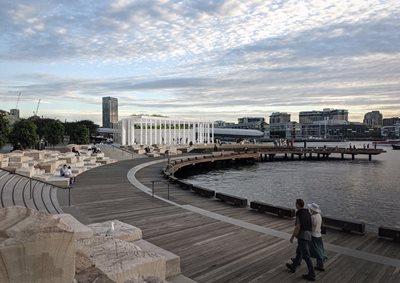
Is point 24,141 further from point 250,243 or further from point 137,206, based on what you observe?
point 250,243

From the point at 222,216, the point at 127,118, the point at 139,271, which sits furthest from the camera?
the point at 127,118

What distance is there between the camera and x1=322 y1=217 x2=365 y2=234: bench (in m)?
12.2

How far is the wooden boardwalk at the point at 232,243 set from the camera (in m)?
8.89

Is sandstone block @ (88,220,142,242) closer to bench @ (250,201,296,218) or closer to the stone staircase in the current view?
the stone staircase

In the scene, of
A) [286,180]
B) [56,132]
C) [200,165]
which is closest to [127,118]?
[56,132]

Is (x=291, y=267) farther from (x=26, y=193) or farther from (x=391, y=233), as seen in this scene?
(x=26, y=193)

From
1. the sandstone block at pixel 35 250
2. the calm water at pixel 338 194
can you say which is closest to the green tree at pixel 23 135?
the calm water at pixel 338 194

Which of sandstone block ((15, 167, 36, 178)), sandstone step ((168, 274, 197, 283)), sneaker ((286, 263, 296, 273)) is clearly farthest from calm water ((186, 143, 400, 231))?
A: sandstone block ((15, 167, 36, 178))

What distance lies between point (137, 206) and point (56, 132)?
4912 cm

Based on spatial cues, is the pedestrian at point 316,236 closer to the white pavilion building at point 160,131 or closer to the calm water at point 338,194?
the calm water at point 338,194

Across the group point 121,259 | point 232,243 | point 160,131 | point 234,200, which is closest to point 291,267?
point 232,243

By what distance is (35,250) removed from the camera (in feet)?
13.3

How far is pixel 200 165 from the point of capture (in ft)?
208

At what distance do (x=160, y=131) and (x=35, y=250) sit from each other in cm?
7608
